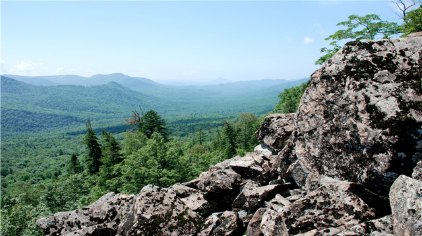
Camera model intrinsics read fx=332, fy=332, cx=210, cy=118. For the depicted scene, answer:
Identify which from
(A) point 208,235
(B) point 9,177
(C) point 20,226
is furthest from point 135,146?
(B) point 9,177

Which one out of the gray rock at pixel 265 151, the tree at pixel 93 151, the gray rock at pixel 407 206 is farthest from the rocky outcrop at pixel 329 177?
the tree at pixel 93 151

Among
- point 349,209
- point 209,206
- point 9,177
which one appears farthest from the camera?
point 9,177

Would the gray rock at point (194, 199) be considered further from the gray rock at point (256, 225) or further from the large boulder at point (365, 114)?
the large boulder at point (365, 114)

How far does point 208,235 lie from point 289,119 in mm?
7772

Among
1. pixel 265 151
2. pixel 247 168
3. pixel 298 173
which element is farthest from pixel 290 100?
pixel 298 173

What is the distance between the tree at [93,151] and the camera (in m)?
65.6

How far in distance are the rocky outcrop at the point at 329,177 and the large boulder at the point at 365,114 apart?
0.03 metres

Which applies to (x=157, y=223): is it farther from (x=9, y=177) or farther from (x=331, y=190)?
(x=9, y=177)

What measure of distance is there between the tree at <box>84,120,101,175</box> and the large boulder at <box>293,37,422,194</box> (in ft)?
191

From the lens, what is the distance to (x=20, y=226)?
25.6 metres

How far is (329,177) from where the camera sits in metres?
12.0

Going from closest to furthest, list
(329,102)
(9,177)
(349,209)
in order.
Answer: (349,209)
(329,102)
(9,177)

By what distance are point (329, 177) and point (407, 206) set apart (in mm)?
3895

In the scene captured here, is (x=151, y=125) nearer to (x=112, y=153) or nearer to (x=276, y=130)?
(x=112, y=153)
